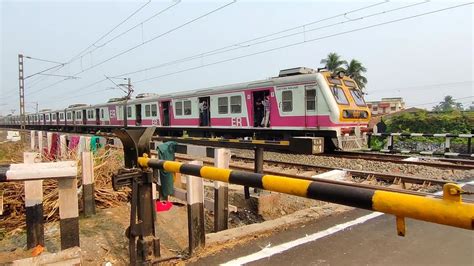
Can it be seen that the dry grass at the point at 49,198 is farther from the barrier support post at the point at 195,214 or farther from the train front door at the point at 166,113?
the train front door at the point at 166,113

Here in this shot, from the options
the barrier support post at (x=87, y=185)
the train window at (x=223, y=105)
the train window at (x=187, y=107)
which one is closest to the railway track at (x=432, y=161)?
the train window at (x=223, y=105)

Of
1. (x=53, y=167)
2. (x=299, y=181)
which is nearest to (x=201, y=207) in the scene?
(x=53, y=167)

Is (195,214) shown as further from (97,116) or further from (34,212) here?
(97,116)

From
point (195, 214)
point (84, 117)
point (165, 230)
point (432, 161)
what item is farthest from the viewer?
point (84, 117)

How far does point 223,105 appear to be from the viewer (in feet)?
55.3

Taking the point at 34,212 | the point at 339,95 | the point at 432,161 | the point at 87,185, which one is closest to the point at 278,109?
the point at 339,95

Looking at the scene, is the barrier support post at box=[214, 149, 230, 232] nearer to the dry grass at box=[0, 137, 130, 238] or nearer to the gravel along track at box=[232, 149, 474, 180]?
the dry grass at box=[0, 137, 130, 238]

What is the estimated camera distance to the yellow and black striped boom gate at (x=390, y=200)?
61.2 inches

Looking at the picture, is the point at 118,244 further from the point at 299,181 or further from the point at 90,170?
the point at 299,181

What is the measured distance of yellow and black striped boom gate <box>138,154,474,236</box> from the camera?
156cm

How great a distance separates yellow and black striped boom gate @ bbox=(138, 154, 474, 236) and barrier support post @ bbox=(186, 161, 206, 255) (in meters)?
1.44

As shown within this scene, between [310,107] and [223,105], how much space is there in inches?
180

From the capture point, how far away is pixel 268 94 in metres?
15.0

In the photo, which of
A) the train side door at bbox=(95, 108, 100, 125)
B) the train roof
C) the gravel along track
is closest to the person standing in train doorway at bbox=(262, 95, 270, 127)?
the train roof
